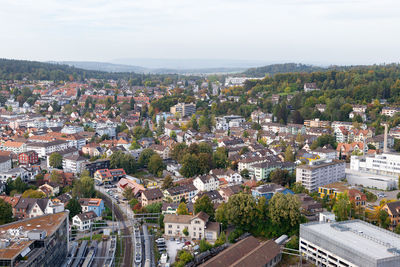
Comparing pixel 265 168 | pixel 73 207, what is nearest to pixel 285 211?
pixel 265 168

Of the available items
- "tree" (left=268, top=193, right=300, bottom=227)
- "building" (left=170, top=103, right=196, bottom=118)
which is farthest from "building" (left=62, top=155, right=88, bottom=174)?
"building" (left=170, top=103, right=196, bottom=118)

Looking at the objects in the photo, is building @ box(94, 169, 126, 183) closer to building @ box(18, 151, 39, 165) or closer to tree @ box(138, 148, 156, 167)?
tree @ box(138, 148, 156, 167)

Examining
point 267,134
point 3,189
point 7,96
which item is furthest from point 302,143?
point 7,96

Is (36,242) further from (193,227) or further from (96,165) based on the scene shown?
(96,165)

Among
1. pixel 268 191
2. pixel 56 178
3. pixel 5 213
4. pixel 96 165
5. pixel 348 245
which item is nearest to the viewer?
pixel 348 245

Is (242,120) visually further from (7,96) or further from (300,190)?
(7,96)

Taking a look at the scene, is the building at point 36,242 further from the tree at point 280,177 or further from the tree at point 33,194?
the tree at point 280,177
